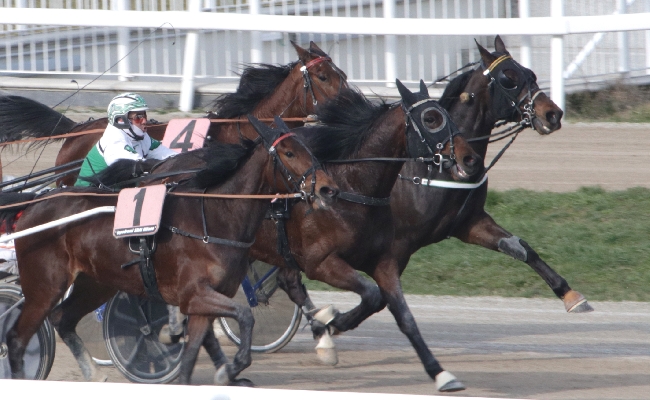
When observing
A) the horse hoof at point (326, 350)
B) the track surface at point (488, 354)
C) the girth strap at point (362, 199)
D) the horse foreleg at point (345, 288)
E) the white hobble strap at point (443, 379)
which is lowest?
the track surface at point (488, 354)

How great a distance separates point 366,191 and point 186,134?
1845 mm

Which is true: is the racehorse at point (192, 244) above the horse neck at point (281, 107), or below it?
below

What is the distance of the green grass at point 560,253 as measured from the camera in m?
8.63

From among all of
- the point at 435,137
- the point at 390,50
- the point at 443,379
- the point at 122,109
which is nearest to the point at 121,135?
the point at 122,109

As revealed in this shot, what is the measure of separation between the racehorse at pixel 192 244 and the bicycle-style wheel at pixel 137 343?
0.28m

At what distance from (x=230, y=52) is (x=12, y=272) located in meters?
5.58

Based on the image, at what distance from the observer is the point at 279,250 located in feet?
20.6

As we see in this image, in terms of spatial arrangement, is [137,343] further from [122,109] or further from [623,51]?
[623,51]

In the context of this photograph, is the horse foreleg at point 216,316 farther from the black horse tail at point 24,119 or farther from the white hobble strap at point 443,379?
the black horse tail at point 24,119

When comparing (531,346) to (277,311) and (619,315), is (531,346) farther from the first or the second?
(277,311)

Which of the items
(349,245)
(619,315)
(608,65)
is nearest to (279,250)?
(349,245)

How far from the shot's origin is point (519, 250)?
667 cm

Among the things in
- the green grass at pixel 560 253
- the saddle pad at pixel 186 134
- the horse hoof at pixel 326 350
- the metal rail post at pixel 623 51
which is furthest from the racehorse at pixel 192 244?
the metal rail post at pixel 623 51

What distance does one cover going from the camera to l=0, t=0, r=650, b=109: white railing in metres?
11.1
